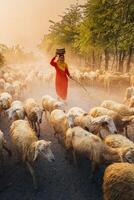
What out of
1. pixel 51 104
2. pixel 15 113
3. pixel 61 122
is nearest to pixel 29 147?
pixel 61 122

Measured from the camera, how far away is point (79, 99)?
729 inches

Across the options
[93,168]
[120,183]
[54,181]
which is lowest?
[54,181]

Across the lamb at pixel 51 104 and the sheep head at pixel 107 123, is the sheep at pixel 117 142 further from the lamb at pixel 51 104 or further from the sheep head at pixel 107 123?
the lamb at pixel 51 104

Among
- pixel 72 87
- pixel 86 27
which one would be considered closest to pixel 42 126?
pixel 72 87

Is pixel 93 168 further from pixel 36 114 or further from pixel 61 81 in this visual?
pixel 61 81

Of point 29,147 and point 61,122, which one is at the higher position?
point 61,122

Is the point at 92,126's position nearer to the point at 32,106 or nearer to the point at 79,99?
the point at 32,106

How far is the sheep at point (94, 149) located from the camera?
784 centimetres

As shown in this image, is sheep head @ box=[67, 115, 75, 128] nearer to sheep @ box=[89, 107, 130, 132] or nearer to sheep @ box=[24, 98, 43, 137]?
sheep @ box=[89, 107, 130, 132]

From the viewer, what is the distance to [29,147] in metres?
8.78

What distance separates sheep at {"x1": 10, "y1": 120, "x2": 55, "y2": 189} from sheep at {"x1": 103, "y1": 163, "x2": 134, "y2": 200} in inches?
81.5

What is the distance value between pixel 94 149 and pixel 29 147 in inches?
69.8

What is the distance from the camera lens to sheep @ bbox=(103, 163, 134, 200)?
6375 millimetres

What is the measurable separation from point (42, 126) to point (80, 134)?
429 cm
